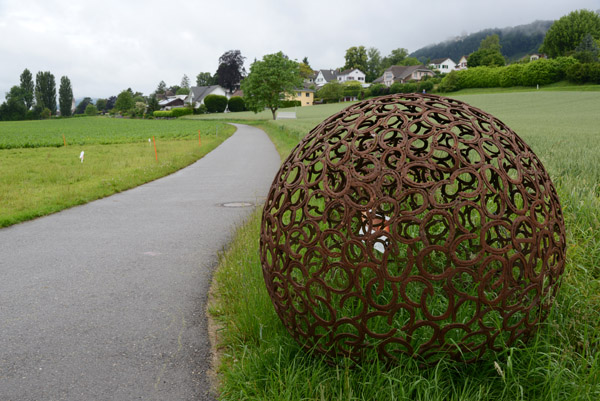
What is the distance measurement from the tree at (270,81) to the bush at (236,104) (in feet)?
97.8

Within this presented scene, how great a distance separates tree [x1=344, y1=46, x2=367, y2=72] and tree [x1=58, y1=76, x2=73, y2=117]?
3732 inches

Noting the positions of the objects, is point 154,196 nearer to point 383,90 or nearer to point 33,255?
point 33,255

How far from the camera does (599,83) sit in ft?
195

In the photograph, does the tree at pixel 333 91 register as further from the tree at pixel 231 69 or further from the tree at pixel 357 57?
the tree at pixel 357 57

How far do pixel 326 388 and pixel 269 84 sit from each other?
6518 cm

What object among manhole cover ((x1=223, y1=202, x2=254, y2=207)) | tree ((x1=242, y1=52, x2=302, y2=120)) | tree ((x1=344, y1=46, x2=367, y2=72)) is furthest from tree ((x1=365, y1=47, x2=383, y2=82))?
manhole cover ((x1=223, y1=202, x2=254, y2=207))

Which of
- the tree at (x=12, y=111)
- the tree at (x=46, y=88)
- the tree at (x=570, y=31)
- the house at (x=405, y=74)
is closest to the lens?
the tree at (x=570, y=31)

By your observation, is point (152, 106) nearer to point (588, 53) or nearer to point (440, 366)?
point (588, 53)

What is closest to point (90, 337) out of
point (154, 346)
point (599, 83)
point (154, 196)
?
point (154, 346)

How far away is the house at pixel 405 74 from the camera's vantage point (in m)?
117

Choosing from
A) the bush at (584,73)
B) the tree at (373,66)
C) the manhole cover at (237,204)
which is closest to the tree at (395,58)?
the tree at (373,66)

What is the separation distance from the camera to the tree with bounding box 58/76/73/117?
134 m

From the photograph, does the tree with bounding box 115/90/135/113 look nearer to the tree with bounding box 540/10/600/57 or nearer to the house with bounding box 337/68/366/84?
the house with bounding box 337/68/366/84

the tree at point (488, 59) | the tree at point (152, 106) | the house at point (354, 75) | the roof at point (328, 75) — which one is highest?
the roof at point (328, 75)
